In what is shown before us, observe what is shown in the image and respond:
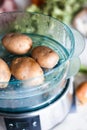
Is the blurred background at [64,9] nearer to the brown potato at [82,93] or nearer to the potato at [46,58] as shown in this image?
the brown potato at [82,93]

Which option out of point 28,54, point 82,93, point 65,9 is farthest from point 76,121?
point 65,9

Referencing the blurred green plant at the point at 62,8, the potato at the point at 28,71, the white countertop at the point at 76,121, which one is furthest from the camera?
the blurred green plant at the point at 62,8

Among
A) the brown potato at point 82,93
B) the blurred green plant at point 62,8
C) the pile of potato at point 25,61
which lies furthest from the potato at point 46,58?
the blurred green plant at point 62,8

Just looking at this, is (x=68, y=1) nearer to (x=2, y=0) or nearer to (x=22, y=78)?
(x=2, y=0)

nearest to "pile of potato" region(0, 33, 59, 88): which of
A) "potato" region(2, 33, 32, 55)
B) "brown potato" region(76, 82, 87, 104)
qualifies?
"potato" region(2, 33, 32, 55)

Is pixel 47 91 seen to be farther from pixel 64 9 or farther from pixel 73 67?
pixel 64 9

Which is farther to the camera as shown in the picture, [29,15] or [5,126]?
[29,15]

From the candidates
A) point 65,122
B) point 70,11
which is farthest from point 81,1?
point 65,122
